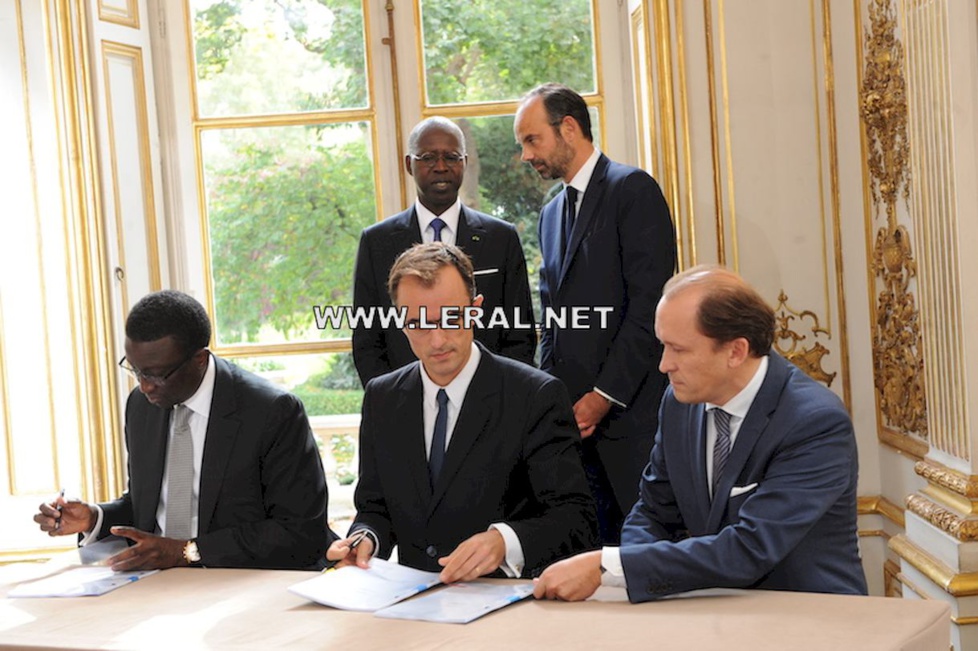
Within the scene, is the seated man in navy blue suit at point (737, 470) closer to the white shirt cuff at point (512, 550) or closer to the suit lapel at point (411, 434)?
the white shirt cuff at point (512, 550)

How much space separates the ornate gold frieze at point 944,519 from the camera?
3033 millimetres

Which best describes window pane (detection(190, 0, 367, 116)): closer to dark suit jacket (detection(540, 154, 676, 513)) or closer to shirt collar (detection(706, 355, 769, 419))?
dark suit jacket (detection(540, 154, 676, 513))

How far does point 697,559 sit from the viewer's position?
1.97m

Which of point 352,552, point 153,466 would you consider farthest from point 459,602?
point 153,466

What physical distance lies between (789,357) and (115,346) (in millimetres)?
2515

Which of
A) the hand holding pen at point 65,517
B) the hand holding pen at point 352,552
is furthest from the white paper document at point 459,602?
the hand holding pen at point 65,517

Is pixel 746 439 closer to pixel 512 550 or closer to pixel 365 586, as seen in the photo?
pixel 512 550

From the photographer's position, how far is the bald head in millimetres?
2184

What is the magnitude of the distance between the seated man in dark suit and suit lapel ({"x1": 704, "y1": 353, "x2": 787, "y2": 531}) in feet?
1.14

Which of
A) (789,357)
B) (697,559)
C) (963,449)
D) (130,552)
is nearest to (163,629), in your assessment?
(130,552)

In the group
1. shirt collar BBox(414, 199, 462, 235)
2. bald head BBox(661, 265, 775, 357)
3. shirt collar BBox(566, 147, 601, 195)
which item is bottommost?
bald head BBox(661, 265, 775, 357)

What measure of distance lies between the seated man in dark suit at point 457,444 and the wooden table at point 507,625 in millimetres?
422

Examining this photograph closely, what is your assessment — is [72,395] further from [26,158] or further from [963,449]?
[963,449]

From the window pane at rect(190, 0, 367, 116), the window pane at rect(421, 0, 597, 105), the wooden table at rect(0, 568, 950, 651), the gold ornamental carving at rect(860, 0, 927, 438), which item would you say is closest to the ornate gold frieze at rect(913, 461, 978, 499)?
the gold ornamental carving at rect(860, 0, 927, 438)
